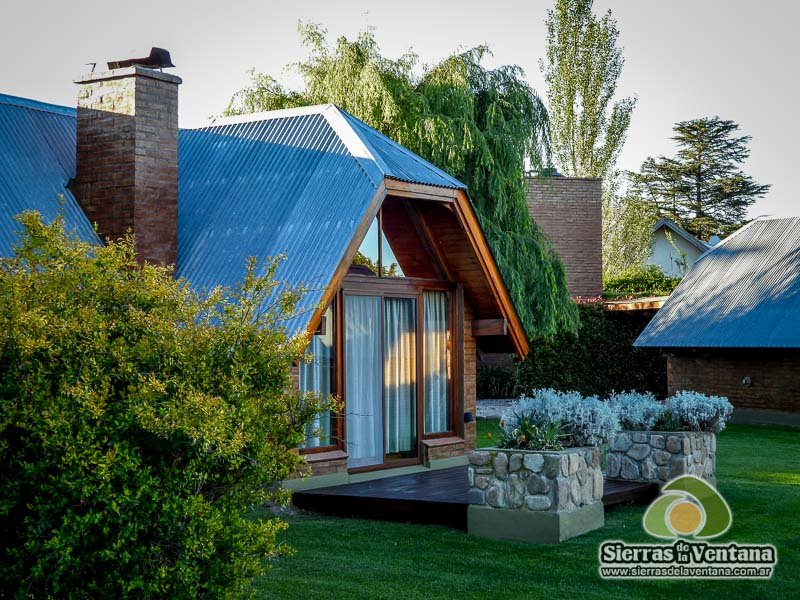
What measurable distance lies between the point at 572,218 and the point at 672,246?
2206 cm

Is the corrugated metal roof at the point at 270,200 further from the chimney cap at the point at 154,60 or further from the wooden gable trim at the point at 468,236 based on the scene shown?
the chimney cap at the point at 154,60

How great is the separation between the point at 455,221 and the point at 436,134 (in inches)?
318

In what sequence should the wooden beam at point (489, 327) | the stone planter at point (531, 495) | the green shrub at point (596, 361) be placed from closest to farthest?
1. the stone planter at point (531, 495)
2. the wooden beam at point (489, 327)
3. the green shrub at point (596, 361)

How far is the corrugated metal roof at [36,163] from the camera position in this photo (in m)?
11.9

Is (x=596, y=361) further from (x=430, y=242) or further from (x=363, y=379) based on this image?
(x=363, y=379)

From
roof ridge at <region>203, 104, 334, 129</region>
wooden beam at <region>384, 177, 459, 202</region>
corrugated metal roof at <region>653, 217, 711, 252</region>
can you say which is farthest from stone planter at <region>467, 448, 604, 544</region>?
corrugated metal roof at <region>653, 217, 711, 252</region>

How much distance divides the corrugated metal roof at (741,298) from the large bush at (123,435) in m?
18.1

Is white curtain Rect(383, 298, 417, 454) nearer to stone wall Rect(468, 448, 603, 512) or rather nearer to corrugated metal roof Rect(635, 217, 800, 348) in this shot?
stone wall Rect(468, 448, 603, 512)

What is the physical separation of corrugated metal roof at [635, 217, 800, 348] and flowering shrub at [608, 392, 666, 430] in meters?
10.5

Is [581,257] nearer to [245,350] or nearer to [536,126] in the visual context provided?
[536,126]

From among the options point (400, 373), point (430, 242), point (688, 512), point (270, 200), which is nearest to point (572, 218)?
point (430, 242)

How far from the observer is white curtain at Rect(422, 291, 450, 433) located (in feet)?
44.2

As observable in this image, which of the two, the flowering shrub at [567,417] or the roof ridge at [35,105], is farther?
the roof ridge at [35,105]

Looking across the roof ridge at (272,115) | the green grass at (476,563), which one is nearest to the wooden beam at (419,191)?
the roof ridge at (272,115)
